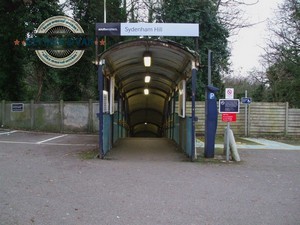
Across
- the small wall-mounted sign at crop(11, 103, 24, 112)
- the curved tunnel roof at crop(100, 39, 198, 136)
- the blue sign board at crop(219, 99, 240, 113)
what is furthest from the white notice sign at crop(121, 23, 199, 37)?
the small wall-mounted sign at crop(11, 103, 24, 112)

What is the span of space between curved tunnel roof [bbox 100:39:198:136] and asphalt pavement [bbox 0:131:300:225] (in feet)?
11.0

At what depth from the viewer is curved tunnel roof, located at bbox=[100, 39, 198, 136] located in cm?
1181

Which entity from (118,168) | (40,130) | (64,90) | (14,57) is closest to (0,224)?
(118,168)

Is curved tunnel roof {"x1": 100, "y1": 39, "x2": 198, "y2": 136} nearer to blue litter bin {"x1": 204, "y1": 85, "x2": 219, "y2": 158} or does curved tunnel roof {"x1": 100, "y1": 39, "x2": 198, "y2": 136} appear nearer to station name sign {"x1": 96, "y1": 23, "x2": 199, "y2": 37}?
station name sign {"x1": 96, "y1": 23, "x2": 199, "y2": 37}

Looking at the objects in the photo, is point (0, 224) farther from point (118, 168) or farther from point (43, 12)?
point (43, 12)

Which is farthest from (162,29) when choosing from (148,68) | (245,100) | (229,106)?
(245,100)

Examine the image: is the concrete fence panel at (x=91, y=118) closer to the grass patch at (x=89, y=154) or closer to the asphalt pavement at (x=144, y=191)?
the grass patch at (x=89, y=154)

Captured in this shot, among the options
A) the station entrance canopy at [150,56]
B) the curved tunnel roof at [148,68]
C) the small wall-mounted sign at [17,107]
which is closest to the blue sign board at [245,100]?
the curved tunnel roof at [148,68]

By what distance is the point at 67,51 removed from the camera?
25.4 meters

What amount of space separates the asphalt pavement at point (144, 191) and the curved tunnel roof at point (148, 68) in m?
3.36

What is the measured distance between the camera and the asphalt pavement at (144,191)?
5.79 m

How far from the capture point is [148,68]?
16.7 m

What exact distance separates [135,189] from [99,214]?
1814 mm

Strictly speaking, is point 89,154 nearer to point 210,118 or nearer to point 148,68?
point 210,118
